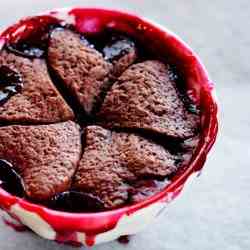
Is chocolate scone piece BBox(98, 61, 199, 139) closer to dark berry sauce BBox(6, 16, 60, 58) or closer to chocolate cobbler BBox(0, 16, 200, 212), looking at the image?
chocolate cobbler BBox(0, 16, 200, 212)

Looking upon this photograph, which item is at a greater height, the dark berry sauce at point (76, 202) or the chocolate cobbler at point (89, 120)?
the chocolate cobbler at point (89, 120)

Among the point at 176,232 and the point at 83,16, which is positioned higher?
the point at 83,16

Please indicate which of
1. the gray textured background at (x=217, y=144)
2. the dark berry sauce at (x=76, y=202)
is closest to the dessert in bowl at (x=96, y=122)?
the dark berry sauce at (x=76, y=202)

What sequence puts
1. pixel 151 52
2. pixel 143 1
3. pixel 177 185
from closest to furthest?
pixel 177 185 → pixel 151 52 → pixel 143 1

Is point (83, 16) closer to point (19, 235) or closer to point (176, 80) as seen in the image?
point (176, 80)

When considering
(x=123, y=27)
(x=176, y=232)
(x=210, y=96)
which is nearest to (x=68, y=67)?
(x=123, y=27)

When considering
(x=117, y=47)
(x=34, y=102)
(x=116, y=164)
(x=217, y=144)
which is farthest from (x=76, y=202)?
(x=217, y=144)

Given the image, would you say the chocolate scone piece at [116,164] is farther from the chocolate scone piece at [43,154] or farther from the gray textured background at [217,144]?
the gray textured background at [217,144]
